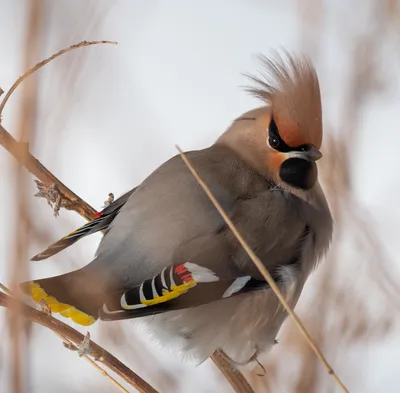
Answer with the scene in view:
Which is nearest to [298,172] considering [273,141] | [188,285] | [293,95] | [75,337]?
[273,141]

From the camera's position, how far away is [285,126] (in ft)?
8.81

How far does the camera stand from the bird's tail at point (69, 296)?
2092 mm

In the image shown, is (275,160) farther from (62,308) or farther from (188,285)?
(62,308)

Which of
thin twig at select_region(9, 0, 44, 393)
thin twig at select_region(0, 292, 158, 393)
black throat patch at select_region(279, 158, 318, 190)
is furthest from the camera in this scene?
black throat patch at select_region(279, 158, 318, 190)

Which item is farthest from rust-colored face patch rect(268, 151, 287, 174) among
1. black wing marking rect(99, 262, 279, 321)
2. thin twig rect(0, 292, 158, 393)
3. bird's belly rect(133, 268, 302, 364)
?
thin twig rect(0, 292, 158, 393)

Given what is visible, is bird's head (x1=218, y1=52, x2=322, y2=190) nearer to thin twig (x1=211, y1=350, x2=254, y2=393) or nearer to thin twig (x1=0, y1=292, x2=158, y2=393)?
thin twig (x1=211, y1=350, x2=254, y2=393)

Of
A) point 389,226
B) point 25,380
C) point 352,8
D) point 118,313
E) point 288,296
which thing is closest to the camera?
point 25,380

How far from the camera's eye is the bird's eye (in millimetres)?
2779

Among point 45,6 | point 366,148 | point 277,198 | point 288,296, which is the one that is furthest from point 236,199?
point 366,148

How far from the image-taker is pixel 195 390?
307 centimetres

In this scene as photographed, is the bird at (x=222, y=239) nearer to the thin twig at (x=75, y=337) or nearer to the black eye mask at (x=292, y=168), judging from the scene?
the black eye mask at (x=292, y=168)

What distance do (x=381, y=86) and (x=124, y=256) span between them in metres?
1.01

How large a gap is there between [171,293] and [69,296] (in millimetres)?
274

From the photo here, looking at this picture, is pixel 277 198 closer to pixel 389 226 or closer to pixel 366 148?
pixel 389 226
